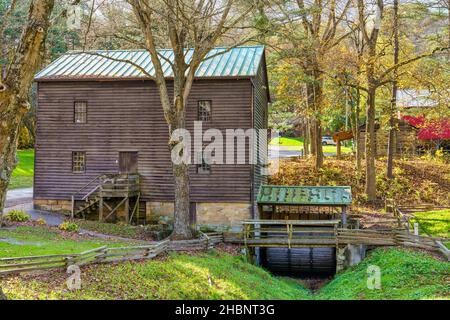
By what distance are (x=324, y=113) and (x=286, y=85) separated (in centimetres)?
308

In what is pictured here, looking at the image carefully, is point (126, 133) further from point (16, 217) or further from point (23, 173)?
point (23, 173)

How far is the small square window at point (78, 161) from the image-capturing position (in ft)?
81.0

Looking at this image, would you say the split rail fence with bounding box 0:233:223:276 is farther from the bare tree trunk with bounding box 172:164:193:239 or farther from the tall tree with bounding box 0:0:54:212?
the tall tree with bounding box 0:0:54:212

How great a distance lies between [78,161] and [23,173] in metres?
17.8

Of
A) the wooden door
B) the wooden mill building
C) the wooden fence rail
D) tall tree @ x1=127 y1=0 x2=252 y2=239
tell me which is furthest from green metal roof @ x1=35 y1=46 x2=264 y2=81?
the wooden fence rail

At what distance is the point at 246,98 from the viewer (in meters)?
22.9

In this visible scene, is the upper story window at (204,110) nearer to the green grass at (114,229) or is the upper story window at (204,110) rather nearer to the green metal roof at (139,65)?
the green metal roof at (139,65)

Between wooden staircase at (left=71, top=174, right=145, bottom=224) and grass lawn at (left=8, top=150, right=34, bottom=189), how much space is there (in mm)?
10773

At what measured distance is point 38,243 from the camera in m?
15.8

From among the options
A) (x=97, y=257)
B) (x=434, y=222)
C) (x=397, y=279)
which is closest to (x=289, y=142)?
(x=434, y=222)

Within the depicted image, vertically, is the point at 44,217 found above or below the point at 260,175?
below
